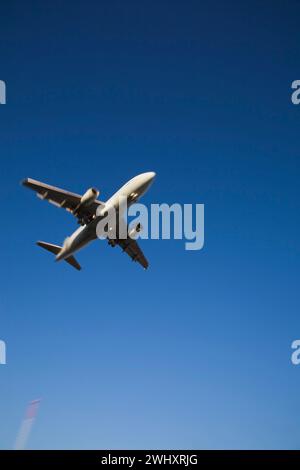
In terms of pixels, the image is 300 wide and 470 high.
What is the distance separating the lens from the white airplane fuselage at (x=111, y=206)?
40.9m

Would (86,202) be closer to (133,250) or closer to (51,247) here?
(51,247)

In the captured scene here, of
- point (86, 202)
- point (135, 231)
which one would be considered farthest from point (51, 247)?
point (86, 202)

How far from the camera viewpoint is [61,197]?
43.3 m

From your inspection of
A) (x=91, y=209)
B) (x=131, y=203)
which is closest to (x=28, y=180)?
(x=91, y=209)

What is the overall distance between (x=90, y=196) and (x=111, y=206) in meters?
2.21

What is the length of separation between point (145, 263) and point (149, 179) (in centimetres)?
1412

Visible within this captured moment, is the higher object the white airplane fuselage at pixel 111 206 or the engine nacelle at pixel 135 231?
the engine nacelle at pixel 135 231

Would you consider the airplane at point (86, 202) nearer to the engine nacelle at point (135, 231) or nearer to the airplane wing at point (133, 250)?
the engine nacelle at point (135, 231)

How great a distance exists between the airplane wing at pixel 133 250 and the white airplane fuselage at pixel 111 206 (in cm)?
518

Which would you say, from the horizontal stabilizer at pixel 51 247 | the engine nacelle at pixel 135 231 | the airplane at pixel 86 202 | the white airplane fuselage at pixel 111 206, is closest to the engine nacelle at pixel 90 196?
the airplane at pixel 86 202

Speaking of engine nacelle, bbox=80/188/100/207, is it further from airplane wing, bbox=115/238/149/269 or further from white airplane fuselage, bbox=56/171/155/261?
airplane wing, bbox=115/238/149/269

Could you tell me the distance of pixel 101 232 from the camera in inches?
1775

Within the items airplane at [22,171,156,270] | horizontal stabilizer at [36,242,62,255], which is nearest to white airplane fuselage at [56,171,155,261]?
airplane at [22,171,156,270]
